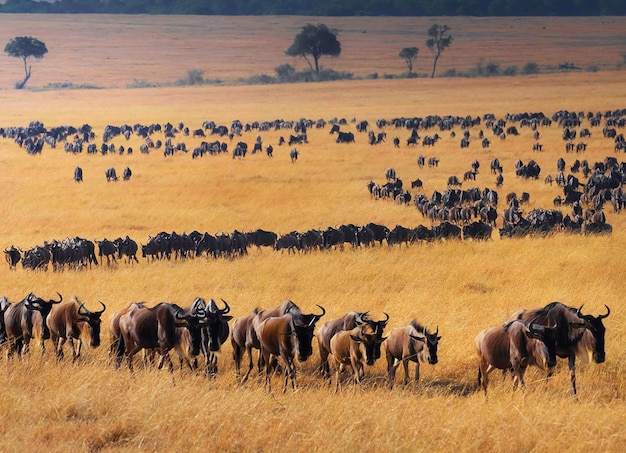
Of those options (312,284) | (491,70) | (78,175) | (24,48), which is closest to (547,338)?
(312,284)

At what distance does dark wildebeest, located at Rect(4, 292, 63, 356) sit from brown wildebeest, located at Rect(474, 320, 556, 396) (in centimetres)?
546

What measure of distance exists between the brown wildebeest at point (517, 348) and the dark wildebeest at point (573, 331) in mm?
395

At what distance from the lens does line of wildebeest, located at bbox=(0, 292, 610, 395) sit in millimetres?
10477

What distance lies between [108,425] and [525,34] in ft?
528

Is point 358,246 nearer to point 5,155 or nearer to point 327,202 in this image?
point 327,202

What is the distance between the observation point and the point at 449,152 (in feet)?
142

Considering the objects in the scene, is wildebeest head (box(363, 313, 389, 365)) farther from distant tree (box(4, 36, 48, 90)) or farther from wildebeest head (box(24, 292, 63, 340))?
distant tree (box(4, 36, 48, 90))

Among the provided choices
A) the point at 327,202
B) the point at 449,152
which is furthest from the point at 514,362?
the point at 449,152

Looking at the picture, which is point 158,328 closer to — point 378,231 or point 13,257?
point 13,257

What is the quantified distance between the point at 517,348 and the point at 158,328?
4184 mm

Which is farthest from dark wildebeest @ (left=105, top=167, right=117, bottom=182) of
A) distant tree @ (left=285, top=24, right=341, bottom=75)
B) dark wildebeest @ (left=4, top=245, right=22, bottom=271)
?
distant tree @ (left=285, top=24, right=341, bottom=75)

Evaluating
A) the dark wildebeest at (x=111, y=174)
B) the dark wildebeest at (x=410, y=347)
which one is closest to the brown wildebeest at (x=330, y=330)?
the dark wildebeest at (x=410, y=347)

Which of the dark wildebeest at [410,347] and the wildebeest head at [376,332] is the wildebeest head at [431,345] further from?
the wildebeest head at [376,332]

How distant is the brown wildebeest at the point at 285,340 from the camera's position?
10.5 metres
